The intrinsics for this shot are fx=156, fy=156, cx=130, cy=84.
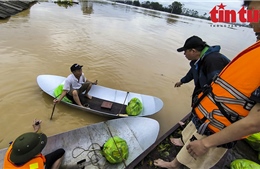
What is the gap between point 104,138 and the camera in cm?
327

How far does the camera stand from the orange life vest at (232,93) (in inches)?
45.2

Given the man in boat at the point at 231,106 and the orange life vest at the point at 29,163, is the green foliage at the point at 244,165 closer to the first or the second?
the man in boat at the point at 231,106

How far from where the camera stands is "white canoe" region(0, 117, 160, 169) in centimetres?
284

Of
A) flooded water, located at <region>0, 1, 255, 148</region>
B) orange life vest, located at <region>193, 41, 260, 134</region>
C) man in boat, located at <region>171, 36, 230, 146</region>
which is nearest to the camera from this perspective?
orange life vest, located at <region>193, 41, 260, 134</region>

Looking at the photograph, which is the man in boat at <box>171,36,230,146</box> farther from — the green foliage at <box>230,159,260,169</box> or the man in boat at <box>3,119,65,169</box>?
the man in boat at <box>3,119,65,169</box>

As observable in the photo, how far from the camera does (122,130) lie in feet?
11.2

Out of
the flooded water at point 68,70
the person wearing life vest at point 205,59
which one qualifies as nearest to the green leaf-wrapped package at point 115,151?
the person wearing life vest at point 205,59

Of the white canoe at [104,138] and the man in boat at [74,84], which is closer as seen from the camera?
the white canoe at [104,138]

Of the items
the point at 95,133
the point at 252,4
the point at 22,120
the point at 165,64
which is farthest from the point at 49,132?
the point at 165,64

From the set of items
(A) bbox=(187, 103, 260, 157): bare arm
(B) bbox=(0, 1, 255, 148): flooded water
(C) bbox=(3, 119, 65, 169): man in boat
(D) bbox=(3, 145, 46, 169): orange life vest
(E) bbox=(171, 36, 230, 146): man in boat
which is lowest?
(B) bbox=(0, 1, 255, 148): flooded water

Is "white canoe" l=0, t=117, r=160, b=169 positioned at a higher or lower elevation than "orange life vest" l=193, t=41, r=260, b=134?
lower

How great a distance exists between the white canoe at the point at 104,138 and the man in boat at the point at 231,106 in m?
1.49

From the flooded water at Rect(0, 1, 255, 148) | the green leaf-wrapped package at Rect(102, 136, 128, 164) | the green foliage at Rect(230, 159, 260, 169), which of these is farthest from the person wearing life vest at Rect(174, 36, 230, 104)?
the flooded water at Rect(0, 1, 255, 148)

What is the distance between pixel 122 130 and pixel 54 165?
1.43m
